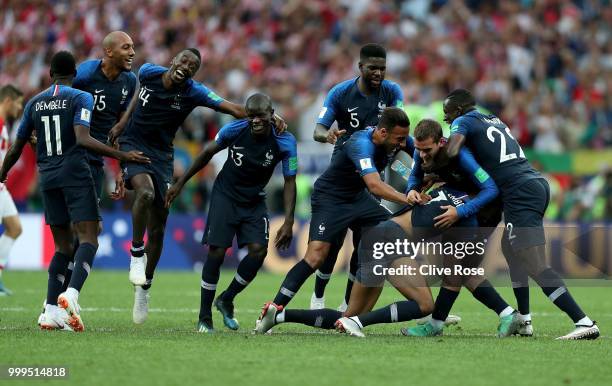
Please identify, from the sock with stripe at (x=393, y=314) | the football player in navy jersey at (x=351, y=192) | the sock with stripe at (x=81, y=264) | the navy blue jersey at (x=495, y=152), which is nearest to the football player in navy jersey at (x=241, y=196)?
the football player in navy jersey at (x=351, y=192)

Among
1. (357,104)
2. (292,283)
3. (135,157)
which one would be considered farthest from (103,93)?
(292,283)

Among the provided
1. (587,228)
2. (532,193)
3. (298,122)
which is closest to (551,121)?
(587,228)

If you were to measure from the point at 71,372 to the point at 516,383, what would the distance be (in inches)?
118

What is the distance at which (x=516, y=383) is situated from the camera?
24.2ft

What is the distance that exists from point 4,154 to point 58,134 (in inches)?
196

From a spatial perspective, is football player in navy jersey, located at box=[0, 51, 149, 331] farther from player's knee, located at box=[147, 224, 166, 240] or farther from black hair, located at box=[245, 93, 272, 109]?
black hair, located at box=[245, 93, 272, 109]

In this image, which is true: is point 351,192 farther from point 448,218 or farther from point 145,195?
point 145,195

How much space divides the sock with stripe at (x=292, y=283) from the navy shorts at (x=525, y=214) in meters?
1.90

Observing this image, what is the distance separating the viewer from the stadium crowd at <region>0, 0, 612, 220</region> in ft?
75.7

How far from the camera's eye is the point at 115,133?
38.2 ft

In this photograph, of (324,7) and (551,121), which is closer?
(551,121)

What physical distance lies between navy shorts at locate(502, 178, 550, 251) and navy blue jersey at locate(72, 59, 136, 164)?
4.31 m

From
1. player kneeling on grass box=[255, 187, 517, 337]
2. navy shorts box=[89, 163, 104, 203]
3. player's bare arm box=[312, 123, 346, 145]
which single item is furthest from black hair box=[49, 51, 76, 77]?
player kneeling on grass box=[255, 187, 517, 337]

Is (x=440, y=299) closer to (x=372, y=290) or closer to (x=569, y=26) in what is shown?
(x=372, y=290)
